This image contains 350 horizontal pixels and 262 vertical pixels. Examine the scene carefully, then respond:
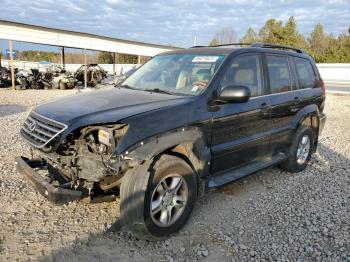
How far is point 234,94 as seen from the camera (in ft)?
12.2

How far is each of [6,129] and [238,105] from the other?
6.22 metres

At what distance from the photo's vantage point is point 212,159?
3.84 metres

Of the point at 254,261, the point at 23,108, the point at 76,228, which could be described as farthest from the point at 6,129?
the point at 254,261

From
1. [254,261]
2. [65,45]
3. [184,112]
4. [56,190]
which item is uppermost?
[65,45]

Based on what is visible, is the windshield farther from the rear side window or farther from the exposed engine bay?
the rear side window

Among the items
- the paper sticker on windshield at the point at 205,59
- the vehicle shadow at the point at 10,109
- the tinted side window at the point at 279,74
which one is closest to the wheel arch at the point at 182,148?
the paper sticker on windshield at the point at 205,59

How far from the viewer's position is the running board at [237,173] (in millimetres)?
3895

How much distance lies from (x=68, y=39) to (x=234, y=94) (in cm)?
2152

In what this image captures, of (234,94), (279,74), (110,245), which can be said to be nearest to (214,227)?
(110,245)

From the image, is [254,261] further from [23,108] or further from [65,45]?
[65,45]

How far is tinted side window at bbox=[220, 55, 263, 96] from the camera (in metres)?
4.06

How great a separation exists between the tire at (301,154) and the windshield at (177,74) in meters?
2.18

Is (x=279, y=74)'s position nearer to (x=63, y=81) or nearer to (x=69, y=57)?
(x=63, y=81)

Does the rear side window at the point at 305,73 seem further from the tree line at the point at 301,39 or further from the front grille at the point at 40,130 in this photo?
the tree line at the point at 301,39
